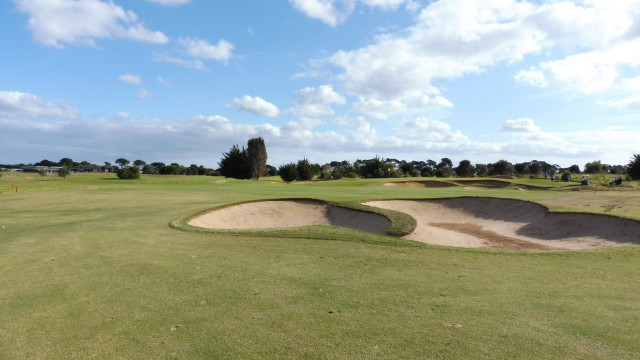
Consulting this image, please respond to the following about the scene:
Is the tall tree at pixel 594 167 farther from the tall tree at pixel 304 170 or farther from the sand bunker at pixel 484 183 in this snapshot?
the tall tree at pixel 304 170

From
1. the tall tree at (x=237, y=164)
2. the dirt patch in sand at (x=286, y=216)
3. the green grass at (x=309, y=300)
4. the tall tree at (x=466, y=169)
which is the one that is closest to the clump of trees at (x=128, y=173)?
the tall tree at (x=237, y=164)

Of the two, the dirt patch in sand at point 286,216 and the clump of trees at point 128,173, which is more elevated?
the clump of trees at point 128,173

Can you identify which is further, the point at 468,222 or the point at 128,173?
the point at 128,173

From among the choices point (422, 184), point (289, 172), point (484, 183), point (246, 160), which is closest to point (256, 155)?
point (246, 160)

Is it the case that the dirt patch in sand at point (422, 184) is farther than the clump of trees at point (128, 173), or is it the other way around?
the clump of trees at point (128, 173)

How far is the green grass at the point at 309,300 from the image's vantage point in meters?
4.54

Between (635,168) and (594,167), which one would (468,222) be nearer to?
(635,168)

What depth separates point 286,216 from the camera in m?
20.6

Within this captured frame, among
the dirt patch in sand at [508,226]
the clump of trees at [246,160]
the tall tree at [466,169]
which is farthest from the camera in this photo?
the tall tree at [466,169]

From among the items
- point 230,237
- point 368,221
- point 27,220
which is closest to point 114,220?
point 27,220

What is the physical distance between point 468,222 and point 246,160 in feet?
221

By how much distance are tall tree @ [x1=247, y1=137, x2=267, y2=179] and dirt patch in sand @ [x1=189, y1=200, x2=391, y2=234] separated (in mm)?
63638

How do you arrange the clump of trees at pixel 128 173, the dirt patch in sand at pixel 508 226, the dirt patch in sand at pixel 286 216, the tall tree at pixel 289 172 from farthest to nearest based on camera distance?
the tall tree at pixel 289 172 → the clump of trees at pixel 128 173 → the dirt patch in sand at pixel 286 216 → the dirt patch in sand at pixel 508 226

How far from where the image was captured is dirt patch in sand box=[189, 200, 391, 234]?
1719cm
